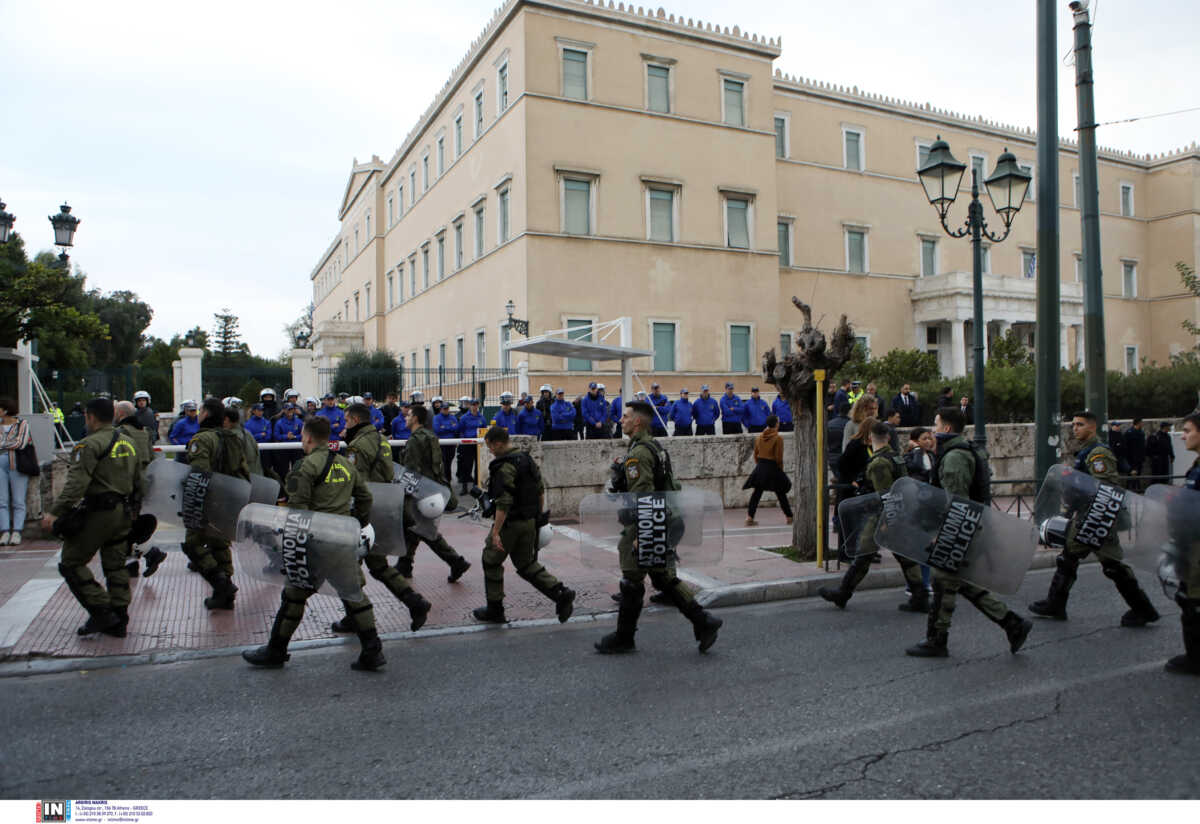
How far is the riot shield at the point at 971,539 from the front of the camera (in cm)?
599

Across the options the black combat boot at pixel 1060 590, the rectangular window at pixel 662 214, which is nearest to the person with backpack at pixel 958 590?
the black combat boot at pixel 1060 590

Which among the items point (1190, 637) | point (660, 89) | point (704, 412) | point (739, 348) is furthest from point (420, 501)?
point (660, 89)

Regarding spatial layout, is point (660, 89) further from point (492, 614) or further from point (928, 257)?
point (492, 614)

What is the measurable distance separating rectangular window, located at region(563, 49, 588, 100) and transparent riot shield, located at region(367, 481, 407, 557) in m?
23.9

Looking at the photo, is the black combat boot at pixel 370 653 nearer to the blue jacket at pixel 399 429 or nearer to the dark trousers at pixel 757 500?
the dark trousers at pixel 757 500

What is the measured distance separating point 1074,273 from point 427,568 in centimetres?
4151

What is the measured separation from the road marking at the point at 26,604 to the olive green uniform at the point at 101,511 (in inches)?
24.2

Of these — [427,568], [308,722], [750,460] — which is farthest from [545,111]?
[308,722]

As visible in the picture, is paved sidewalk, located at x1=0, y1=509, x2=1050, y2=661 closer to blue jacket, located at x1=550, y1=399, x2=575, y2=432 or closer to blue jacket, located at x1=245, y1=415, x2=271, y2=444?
blue jacket, located at x1=245, y1=415, x2=271, y2=444

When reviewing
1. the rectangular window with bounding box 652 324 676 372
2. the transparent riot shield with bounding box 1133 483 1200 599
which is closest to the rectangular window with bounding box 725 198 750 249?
the rectangular window with bounding box 652 324 676 372

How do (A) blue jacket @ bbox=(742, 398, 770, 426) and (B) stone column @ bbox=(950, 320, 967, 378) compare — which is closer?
(A) blue jacket @ bbox=(742, 398, 770, 426)

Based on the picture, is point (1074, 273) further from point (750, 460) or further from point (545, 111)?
point (750, 460)

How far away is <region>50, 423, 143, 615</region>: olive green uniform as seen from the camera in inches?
250

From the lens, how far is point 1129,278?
44.9m
